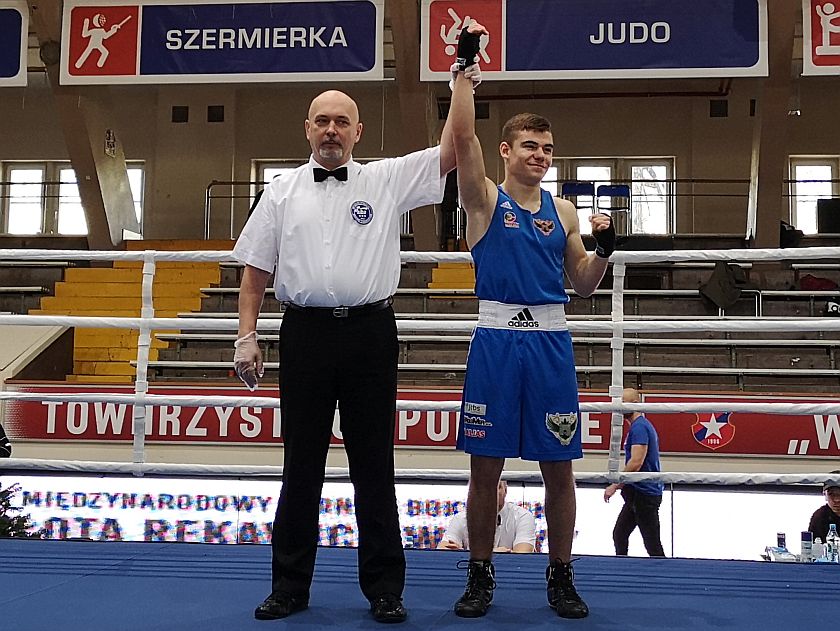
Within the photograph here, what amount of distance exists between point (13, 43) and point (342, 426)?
497cm

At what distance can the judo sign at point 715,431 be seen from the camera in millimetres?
5203

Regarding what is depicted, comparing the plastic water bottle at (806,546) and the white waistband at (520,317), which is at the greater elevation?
the white waistband at (520,317)

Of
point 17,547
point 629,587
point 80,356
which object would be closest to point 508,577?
point 629,587

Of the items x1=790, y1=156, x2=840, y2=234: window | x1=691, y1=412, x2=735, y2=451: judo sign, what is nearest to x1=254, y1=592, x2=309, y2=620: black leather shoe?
x1=691, y1=412, x2=735, y2=451: judo sign

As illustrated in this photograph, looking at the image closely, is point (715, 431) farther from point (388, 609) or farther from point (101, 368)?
point (101, 368)

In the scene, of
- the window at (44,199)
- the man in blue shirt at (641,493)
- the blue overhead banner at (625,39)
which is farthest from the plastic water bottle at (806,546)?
the window at (44,199)

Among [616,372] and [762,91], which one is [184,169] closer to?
[762,91]

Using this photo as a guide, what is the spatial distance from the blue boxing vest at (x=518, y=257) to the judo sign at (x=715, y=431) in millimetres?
3567

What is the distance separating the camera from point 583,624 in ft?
5.74

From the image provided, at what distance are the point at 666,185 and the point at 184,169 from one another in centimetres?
589

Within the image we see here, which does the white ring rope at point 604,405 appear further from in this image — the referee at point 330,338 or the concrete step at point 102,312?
the concrete step at point 102,312

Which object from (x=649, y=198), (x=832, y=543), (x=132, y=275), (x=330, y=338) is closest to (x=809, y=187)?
(x=649, y=198)

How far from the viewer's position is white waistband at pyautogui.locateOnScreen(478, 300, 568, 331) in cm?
196

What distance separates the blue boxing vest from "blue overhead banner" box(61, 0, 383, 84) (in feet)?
12.2
